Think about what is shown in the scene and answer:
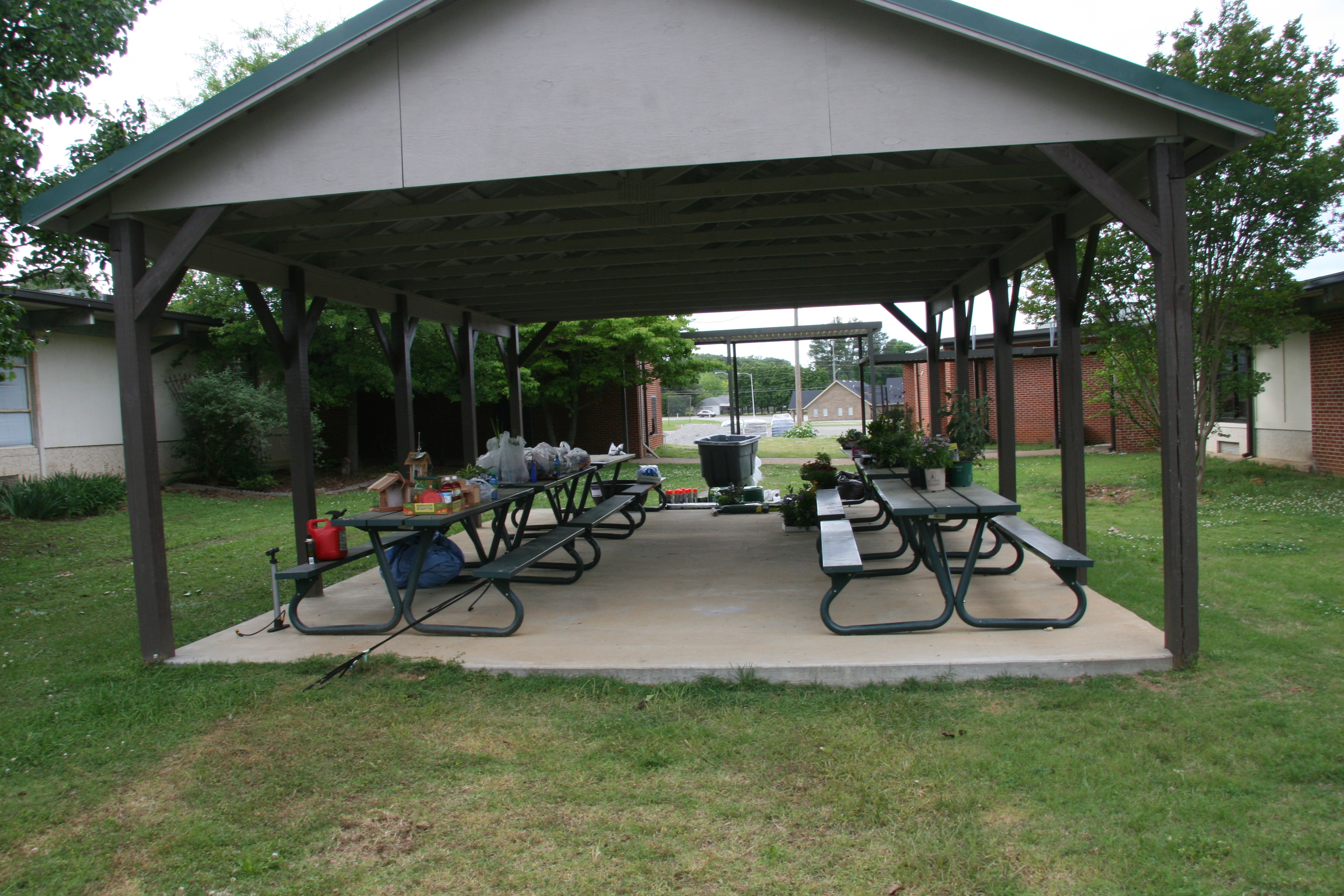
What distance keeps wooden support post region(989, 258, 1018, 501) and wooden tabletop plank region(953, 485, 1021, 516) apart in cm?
150

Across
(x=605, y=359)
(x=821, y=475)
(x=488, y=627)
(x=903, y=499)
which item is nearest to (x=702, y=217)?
(x=903, y=499)

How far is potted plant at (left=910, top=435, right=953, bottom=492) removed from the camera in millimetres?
6156

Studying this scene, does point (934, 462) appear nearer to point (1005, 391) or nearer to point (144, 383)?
point (1005, 391)

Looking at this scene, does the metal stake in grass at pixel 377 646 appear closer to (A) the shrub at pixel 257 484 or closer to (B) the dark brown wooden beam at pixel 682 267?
(B) the dark brown wooden beam at pixel 682 267

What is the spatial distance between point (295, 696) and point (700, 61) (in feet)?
12.8

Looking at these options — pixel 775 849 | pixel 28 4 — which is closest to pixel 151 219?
pixel 28 4

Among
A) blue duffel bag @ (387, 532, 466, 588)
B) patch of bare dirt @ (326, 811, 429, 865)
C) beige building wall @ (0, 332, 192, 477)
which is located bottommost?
patch of bare dirt @ (326, 811, 429, 865)

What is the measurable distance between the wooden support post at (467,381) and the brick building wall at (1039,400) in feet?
44.1

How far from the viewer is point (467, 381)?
1016 centimetres

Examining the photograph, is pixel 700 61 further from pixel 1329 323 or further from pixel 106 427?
pixel 106 427

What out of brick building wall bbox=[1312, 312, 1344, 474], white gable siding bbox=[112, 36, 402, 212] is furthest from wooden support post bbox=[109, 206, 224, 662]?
brick building wall bbox=[1312, 312, 1344, 474]

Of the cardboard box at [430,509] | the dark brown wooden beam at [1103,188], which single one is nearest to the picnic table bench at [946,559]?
the dark brown wooden beam at [1103,188]

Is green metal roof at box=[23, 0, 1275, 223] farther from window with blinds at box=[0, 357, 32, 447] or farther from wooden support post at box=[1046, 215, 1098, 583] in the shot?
window with blinds at box=[0, 357, 32, 447]

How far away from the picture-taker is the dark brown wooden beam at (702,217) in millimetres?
5836
